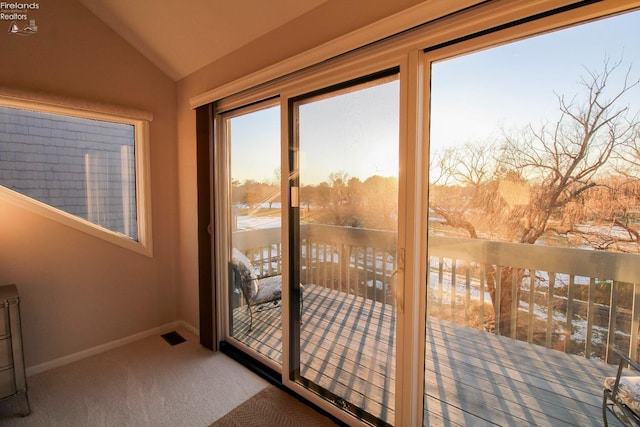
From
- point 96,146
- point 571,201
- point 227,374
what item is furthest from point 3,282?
point 571,201

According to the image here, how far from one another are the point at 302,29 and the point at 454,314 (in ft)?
6.06

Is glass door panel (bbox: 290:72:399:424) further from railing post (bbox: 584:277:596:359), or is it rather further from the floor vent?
the floor vent

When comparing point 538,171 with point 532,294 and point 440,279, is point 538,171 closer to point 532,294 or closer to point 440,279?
point 532,294

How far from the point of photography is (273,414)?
1.88 metres

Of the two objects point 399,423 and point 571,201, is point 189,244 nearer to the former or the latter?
point 399,423

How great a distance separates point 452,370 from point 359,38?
1840mm

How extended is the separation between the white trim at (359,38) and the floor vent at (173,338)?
2.31m

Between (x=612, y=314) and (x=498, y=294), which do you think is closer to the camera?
(x=612, y=314)

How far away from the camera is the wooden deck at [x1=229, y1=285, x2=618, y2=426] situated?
1.37m

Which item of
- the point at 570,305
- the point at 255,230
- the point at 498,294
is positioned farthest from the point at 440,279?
the point at 255,230

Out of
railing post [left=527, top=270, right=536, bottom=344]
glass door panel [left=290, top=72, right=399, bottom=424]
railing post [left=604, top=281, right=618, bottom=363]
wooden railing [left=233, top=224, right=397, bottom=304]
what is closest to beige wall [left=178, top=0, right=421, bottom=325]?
glass door panel [left=290, top=72, right=399, bottom=424]

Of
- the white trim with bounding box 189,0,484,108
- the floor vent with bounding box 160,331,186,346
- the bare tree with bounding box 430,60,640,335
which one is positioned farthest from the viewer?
the floor vent with bounding box 160,331,186,346

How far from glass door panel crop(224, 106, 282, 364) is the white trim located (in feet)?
0.88

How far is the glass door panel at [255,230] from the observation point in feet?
7.45
